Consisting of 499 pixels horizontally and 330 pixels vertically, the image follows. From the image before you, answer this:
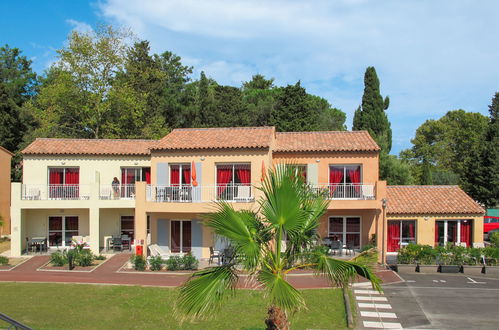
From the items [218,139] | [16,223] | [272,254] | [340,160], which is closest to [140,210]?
[218,139]

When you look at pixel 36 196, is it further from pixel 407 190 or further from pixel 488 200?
pixel 488 200

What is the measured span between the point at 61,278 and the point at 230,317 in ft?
31.0

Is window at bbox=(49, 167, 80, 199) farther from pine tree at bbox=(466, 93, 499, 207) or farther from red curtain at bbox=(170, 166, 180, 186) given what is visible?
pine tree at bbox=(466, 93, 499, 207)

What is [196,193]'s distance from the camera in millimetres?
23891

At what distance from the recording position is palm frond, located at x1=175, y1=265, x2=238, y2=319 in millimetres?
7051

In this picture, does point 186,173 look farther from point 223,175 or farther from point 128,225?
point 128,225

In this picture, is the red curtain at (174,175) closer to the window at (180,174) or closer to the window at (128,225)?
the window at (180,174)

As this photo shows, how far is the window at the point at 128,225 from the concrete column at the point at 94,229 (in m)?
2.83

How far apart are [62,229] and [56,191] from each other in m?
2.72

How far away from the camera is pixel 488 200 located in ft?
144

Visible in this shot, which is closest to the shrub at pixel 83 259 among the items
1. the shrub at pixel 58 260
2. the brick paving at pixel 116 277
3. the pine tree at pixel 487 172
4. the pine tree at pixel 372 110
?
the shrub at pixel 58 260

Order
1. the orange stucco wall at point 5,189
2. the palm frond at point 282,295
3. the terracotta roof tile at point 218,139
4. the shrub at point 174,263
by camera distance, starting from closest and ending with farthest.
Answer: the palm frond at point 282,295
the shrub at point 174,263
the terracotta roof tile at point 218,139
the orange stucco wall at point 5,189

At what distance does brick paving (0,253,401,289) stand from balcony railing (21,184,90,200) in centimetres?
485

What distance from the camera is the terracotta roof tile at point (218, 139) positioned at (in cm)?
2425
